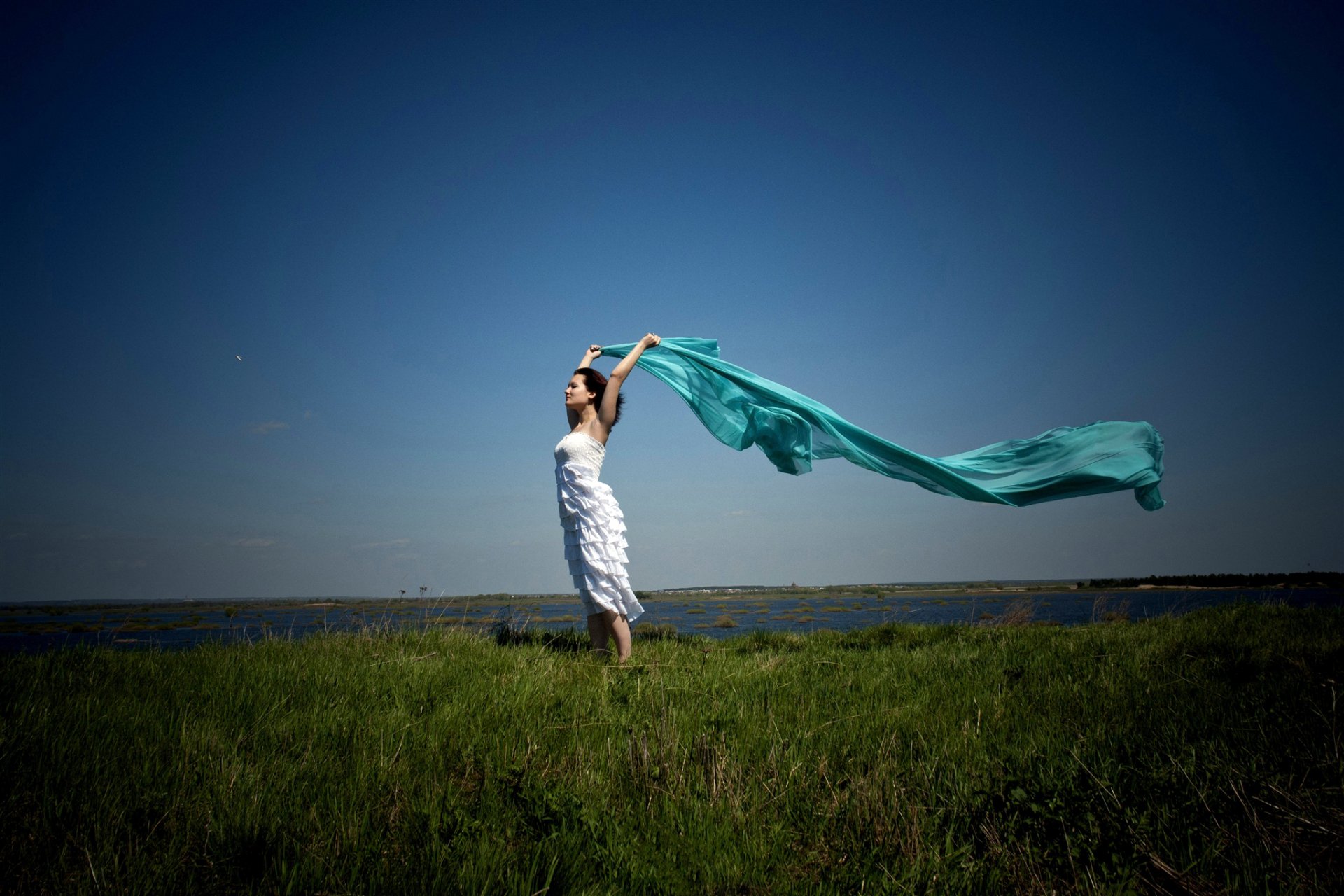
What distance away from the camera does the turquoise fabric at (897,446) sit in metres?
6.89

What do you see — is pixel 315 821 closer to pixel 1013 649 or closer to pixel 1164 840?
pixel 1164 840

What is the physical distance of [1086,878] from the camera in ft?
6.26

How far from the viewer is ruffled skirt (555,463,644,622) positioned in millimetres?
6156

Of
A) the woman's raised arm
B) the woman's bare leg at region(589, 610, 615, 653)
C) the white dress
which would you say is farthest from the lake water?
the woman's raised arm

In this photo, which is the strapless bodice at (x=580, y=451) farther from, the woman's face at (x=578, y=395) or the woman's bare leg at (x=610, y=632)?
the woman's bare leg at (x=610, y=632)

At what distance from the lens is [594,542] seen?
627 cm

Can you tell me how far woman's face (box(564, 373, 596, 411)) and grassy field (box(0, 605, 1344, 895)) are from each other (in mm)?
2945

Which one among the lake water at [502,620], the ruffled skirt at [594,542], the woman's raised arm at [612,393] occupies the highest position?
the woman's raised arm at [612,393]

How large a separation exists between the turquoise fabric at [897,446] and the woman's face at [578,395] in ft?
4.41

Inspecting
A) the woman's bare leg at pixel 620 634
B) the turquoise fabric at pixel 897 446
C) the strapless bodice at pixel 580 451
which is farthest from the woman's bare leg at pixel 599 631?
the turquoise fabric at pixel 897 446

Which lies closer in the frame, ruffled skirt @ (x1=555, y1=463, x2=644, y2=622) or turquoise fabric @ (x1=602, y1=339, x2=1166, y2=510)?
ruffled skirt @ (x1=555, y1=463, x2=644, y2=622)

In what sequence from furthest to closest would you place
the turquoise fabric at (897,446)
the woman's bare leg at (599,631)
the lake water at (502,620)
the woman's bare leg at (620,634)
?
the lake water at (502,620), the turquoise fabric at (897,446), the woman's bare leg at (599,631), the woman's bare leg at (620,634)

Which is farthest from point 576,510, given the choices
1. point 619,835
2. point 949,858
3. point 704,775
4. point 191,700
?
point 949,858

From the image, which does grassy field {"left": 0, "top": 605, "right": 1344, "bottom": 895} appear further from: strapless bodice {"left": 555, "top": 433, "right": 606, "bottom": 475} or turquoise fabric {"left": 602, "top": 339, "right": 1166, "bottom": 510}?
turquoise fabric {"left": 602, "top": 339, "right": 1166, "bottom": 510}
